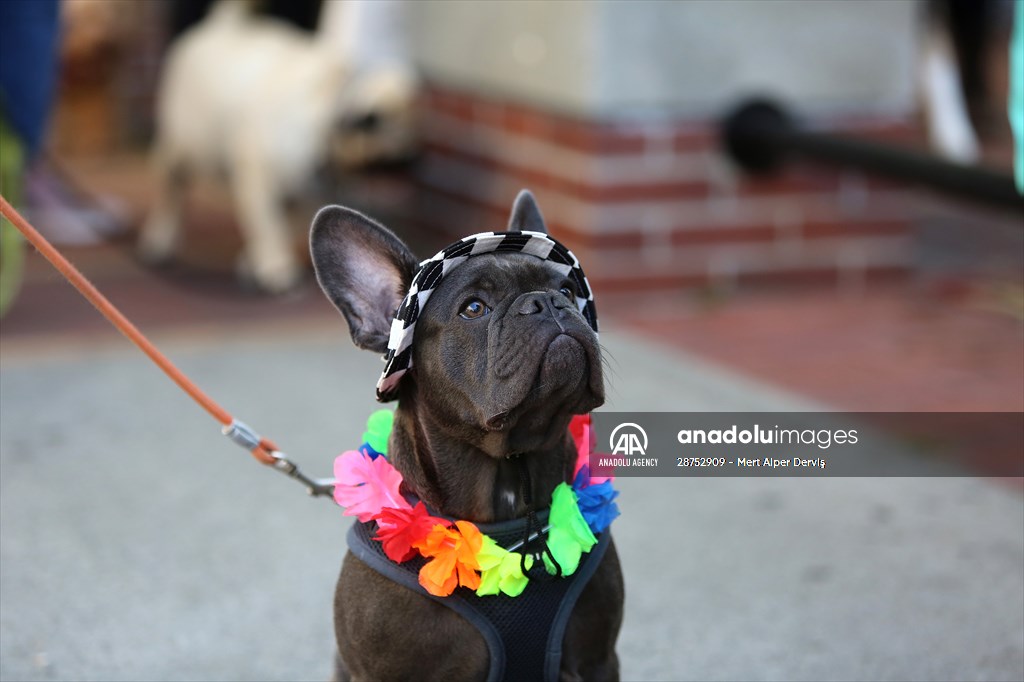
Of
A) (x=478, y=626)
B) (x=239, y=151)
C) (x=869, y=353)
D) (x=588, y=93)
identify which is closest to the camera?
(x=478, y=626)

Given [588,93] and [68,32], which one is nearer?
[588,93]

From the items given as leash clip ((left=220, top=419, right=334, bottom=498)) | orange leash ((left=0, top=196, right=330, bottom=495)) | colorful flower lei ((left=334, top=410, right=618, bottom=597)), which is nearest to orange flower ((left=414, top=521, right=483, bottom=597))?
colorful flower lei ((left=334, top=410, right=618, bottom=597))

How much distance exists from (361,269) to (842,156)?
13.0 ft

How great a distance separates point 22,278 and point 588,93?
313 centimetres

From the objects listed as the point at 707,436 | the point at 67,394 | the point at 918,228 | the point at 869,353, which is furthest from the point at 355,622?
the point at 918,228

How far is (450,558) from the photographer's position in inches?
104

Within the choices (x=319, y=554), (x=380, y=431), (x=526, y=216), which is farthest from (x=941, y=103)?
(x=380, y=431)

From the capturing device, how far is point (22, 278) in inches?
282

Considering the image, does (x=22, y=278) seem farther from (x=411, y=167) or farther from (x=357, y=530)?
(x=357, y=530)

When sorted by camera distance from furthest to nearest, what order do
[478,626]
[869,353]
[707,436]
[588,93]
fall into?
[588,93]
[869,353]
[707,436]
[478,626]

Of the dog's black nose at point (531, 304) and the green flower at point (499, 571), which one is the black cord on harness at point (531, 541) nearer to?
the green flower at point (499, 571)

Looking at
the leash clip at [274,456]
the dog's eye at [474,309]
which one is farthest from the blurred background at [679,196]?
the dog's eye at [474,309]

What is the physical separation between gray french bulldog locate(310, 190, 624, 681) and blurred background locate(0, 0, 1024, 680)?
2.80ft

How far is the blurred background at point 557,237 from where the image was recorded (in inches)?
159
